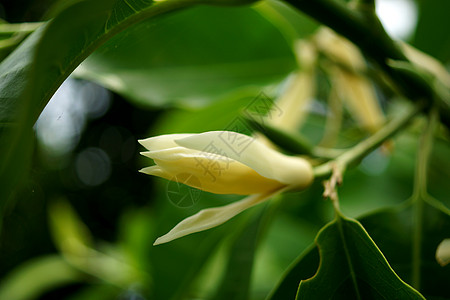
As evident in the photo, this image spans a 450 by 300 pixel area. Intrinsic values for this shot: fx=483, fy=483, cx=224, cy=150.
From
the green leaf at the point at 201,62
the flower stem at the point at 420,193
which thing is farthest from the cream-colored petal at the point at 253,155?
the green leaf at the point at 201,62

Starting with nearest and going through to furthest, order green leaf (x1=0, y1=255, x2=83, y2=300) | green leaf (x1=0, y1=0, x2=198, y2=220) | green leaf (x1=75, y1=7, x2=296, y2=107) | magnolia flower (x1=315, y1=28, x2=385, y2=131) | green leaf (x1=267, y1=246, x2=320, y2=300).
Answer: green leaf (x1=0, y1=0, x2=198, y2=220), green leaf (x1=267, y1=246, x2=320, y2=300), green leaf (x1=75, y1=7, x2=296, y2=107), magnolia flower (x1=315, y1=28, x2=385, y2=131), green leaf (x1=0, y1=255, x2=83, y2=300)

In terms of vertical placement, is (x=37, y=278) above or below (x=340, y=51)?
below

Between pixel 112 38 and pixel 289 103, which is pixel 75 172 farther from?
pixel 112 38

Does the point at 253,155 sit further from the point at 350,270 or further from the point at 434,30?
the point at 434,30

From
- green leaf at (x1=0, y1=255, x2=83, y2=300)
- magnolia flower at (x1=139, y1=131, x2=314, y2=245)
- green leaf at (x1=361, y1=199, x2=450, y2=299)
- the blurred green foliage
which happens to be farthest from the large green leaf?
green leaf at (x1=0, y1=255, x2=83, y2=300)

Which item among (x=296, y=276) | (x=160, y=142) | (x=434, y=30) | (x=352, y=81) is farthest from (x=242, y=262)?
(x=434, y=30)

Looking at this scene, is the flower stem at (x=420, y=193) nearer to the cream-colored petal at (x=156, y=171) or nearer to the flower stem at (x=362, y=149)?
the flower stem at (x=362, y=149)

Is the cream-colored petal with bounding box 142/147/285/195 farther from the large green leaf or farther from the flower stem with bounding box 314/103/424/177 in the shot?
the large green leaf
